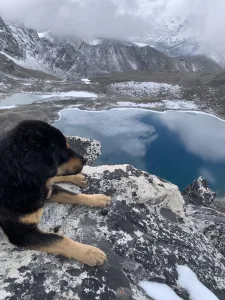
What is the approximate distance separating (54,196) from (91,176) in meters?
1.55

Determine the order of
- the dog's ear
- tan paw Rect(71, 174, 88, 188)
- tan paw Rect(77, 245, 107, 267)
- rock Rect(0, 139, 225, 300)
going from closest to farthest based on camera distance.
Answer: the dog's ear → rock Rect(0, 139, 225, 300) → tan paw Rect(77, 245, 107, 267) → tan paw Rect(71, 174, 88, 188)

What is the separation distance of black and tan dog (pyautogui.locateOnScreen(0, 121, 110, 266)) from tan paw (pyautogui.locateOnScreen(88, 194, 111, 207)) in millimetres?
1276

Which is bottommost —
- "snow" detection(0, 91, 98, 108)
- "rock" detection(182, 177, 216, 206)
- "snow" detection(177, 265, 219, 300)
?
"snow" detection(0, 91, 98, 108)

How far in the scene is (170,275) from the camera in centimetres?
543

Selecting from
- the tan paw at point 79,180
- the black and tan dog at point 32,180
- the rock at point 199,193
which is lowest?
the rock at point 199,193

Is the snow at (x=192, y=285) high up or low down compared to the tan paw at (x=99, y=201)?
down

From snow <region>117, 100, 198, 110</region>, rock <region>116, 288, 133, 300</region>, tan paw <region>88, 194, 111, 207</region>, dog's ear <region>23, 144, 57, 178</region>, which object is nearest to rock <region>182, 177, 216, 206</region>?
tan paw <region>88, 194, 111, 207</region>

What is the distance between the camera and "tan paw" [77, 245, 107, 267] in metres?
4.75

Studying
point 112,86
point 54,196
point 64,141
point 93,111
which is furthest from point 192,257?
point 112,86

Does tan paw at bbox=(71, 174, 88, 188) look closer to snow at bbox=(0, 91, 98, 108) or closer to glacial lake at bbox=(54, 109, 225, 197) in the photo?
glacial lake at bbox=(54, 109, 225, 197)

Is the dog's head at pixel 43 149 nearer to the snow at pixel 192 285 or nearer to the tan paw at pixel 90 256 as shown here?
the tan paw at pixel 90 256

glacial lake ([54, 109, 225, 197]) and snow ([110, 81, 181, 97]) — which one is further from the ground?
glacial lake ([54, 109, 225, 197])

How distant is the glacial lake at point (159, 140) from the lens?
2952 cm

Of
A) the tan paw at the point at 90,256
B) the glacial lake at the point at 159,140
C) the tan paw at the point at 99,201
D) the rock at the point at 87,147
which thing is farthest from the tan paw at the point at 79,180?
the glacial lake at the point at 159,140
